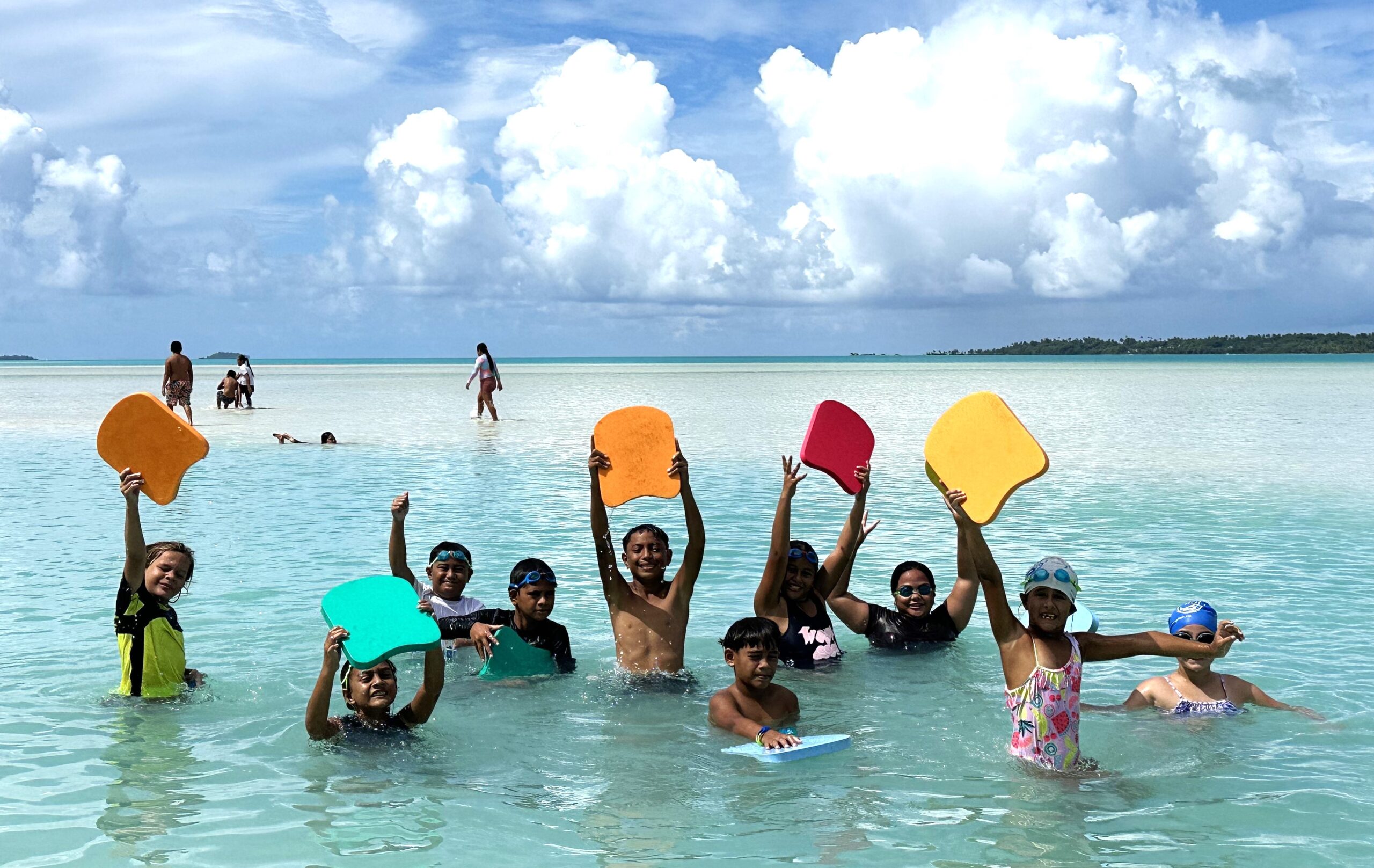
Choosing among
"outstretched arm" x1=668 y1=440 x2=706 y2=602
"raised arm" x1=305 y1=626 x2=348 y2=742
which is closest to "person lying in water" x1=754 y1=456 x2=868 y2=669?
"outstretched arm" x1=668 y1=440 x2=706 y2=602

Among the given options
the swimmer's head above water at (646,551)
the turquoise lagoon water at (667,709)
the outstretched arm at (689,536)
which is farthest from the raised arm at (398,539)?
the outstretched arm at (689,536)

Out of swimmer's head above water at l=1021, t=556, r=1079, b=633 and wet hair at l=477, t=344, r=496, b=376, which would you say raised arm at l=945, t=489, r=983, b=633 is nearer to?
swimmer's head above water at l=1021, t=556, r=1079, b=633

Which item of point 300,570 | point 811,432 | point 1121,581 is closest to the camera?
point 811,432

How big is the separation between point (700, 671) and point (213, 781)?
3020mm

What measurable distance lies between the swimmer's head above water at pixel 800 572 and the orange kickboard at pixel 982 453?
4.47ft

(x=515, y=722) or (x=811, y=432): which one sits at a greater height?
(x=811, y=432)

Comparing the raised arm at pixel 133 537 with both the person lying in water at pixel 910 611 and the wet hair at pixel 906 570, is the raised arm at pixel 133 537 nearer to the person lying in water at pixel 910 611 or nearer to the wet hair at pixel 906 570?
the person lying in water at pixel 910 611

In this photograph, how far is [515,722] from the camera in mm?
6488

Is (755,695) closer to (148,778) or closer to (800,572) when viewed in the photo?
(800,572)

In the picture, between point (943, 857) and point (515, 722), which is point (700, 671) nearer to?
point (515, 722)

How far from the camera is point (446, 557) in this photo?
25.0 ft

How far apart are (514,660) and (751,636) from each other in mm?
1868

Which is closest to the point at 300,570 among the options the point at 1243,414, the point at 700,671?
the point at 700,671

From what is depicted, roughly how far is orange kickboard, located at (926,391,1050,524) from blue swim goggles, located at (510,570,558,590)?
2.36m
